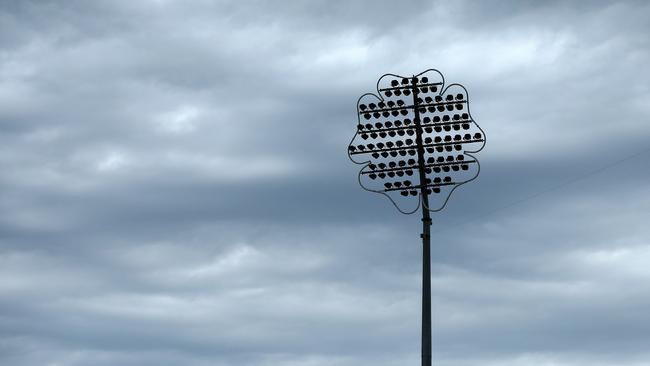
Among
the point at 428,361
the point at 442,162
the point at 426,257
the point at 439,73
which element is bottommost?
the point at 428,361

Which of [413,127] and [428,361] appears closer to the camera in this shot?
[428,361]

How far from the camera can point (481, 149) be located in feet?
130

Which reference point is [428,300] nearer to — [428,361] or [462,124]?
[428,361]

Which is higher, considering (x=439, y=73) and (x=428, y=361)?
(x=439, y=73)

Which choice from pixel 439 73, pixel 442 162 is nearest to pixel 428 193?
pixel 442 162

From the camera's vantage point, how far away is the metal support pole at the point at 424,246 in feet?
125

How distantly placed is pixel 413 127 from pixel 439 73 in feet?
6.17

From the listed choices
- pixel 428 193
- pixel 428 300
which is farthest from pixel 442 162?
pixel 428 300

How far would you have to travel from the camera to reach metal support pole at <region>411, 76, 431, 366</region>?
3812 cm

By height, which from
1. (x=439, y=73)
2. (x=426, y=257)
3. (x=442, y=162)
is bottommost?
(x=426, y=257)

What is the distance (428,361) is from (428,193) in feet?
17.0

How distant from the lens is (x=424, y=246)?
3981 cm

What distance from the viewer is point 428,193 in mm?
39875

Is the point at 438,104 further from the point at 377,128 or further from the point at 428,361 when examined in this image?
the point at 428,361
